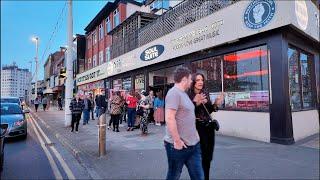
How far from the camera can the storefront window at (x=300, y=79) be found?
33.4ft

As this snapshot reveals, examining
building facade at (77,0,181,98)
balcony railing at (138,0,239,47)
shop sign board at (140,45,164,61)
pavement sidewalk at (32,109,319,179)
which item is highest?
building facade at (77,0,181,98)

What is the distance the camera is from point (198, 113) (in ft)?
14.3

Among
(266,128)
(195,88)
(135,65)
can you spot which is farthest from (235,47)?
(135,65)

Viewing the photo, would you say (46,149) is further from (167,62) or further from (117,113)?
(167,62)

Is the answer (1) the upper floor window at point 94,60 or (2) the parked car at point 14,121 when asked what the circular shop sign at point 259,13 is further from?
(1) the upper floor window at point 94,60

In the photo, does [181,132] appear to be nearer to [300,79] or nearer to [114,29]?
[300,79]

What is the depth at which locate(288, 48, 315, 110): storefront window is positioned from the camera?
10180 millimetres

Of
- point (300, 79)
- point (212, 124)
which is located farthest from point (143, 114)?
point (212, 124)

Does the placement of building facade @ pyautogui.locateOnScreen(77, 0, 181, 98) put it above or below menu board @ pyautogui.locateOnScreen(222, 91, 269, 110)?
above

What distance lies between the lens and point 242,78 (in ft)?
34.5

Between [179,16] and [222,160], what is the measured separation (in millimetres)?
8961

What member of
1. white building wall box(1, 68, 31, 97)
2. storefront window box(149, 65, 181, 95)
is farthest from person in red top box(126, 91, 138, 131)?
white building wall box(1, 68, 31, 97)

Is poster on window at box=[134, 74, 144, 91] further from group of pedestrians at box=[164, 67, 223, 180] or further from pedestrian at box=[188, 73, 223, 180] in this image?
group of pedestrians at box=[164, 67, 223, 180]

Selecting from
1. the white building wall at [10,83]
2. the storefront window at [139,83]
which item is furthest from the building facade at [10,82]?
the storefront window at [139,83]
